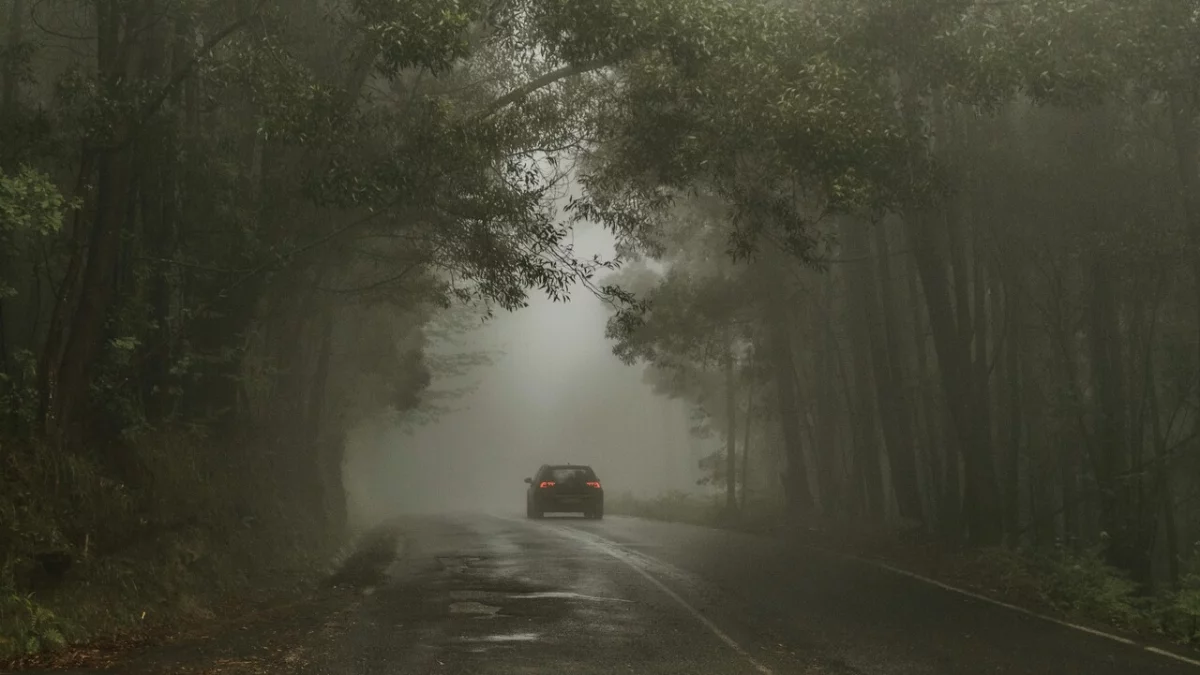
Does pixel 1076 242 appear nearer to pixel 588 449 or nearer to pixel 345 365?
pixel 345 365

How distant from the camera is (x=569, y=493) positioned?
3372 cm

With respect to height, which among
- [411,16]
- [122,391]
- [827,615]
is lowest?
[827,615]

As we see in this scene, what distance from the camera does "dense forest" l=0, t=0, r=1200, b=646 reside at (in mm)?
12797

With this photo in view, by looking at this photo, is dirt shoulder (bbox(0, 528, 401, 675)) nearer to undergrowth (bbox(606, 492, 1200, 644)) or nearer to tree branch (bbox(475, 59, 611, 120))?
tree branch (bbox(475, 59, 611, 120))

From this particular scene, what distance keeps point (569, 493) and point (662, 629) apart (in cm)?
2214

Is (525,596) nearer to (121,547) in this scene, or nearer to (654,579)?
(654,579)

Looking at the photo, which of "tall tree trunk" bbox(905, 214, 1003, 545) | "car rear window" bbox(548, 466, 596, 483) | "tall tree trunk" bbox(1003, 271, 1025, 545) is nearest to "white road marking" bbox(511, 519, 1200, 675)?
"tall tree trunk" bbox(905, 214, 1003, 545)

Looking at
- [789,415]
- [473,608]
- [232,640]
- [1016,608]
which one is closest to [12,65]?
[232,640]

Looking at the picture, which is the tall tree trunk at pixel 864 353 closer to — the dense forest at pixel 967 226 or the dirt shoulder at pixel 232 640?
the dense forest at pixel 967 226

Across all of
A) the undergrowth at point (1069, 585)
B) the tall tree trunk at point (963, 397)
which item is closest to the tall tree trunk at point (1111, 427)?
the undergrowth at point (1069, 585)

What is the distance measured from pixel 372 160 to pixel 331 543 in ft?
31.4

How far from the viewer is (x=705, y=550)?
20.7m

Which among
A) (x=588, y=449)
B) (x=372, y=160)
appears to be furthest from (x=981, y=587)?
(x=588, y=449)

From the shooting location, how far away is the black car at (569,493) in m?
33.6
